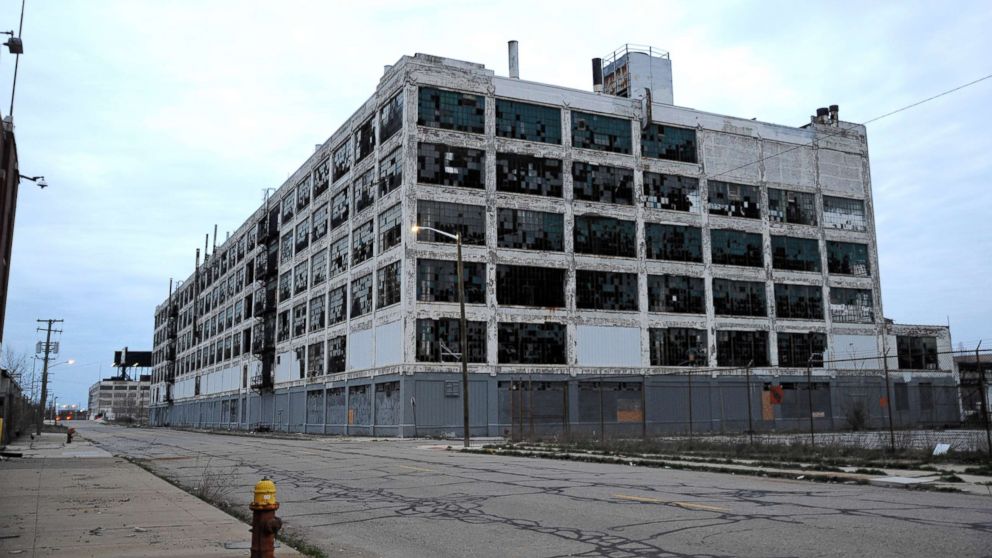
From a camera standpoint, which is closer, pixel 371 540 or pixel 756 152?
pixel 371 540

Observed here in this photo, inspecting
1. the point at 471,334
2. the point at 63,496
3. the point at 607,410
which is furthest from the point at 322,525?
the point at 607,410

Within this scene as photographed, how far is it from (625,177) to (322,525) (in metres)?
46.2

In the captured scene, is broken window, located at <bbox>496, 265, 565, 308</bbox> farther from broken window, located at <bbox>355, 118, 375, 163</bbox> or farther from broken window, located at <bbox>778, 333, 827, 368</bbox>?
broken window, located at <bbox>778, 333, 827, 368</bbox>

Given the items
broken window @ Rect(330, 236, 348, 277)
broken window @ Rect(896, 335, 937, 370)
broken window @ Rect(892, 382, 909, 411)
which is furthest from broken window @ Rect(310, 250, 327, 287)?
broken window @ Rect(896, 335, 937, 370)

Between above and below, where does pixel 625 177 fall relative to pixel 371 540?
above

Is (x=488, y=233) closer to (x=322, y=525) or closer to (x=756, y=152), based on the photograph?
(x=756, y=152)

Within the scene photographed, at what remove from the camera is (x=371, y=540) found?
929cm

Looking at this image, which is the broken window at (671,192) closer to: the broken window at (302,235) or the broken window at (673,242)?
the broken window at (673,242)

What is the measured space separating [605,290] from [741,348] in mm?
11418

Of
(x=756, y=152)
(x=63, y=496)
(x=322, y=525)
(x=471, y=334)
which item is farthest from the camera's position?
(x=756, y=152)

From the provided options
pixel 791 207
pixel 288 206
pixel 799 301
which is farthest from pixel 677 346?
pixel 288 206

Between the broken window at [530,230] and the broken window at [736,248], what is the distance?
12601 millimetres

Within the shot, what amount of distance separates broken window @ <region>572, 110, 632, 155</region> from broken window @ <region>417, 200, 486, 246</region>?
9.12 m

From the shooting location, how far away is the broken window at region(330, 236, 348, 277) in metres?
57.6
